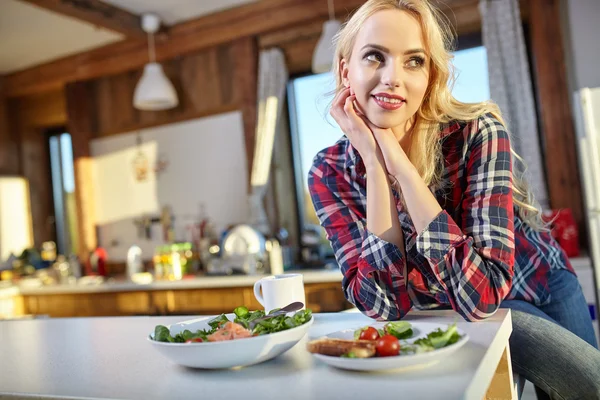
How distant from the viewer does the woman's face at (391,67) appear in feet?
4.24

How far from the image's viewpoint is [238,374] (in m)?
0.91

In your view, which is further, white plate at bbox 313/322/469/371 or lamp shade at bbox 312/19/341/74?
lamp shade at bbox 312/19/341/74

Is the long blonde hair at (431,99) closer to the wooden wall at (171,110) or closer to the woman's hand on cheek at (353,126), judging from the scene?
the woman's hand on cheek at (353,126)

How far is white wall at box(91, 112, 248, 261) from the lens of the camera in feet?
14.4

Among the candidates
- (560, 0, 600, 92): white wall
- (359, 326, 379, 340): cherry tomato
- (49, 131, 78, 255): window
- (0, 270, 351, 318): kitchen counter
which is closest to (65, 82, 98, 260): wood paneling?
(49, 131, 78, 255): window

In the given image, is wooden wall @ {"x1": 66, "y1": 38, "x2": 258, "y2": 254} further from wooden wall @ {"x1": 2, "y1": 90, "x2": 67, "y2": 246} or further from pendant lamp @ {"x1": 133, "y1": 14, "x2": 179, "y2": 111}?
wooden wall @ {"x1": 2, "y1": 90, "x2": 67, "y2": 246}

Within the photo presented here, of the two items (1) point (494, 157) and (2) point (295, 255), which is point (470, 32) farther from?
(1) point (494, 157)

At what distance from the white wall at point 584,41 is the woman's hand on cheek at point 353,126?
2126 mm

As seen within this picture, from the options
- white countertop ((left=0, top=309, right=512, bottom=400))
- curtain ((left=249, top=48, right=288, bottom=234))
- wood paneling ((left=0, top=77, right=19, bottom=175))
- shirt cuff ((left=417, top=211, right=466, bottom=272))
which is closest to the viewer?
white countertop ((left=0, top=309, right=512, bottom=400))

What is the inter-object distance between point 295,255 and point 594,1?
2.29m

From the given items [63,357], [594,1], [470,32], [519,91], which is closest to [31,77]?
[470,32]

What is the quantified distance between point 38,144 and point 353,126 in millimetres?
4897

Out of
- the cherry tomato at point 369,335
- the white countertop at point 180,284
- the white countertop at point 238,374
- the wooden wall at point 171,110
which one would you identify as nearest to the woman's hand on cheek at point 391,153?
the white countertop at point 238,374

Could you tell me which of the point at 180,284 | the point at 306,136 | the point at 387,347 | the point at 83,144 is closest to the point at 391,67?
the point at 387,347
